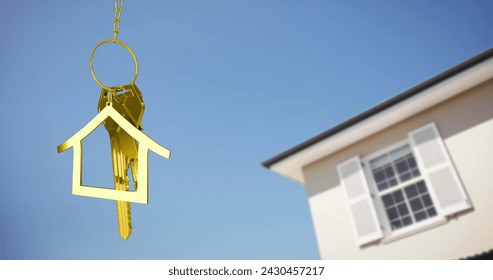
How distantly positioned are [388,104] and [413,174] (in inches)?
59.4

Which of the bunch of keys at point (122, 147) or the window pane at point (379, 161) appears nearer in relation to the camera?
the bunch of keys at point (122, 147)

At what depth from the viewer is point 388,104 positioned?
8.14 meters

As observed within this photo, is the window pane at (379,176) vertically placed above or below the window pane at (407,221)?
above

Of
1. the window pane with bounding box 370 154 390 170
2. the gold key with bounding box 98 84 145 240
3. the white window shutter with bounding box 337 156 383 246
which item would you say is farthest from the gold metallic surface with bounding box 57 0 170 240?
the window pane with bounding box 370 154 390 170

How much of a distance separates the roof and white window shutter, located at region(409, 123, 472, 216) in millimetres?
580

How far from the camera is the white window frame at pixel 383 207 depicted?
725 cm

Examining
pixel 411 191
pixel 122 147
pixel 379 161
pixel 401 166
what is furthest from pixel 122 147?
pixel 379 161

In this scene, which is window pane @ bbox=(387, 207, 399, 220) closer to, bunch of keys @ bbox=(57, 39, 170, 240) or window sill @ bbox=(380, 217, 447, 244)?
window sill @ bbox=(380, 217, 447, 244)

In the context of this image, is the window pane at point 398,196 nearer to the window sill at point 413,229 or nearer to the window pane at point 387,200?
the window pane at point 387,200

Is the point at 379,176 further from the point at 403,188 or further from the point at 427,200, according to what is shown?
the point at 427,200

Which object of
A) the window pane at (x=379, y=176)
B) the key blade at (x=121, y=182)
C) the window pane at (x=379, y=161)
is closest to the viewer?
the key blade at (x=121, y=182)

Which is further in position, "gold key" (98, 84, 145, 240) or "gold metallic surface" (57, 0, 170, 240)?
"gold key" (98, 84, 145, 240)

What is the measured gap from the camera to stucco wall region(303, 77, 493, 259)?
6.86 m

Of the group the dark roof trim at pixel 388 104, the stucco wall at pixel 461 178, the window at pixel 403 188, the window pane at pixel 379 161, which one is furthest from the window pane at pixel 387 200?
the dark roof trim at pixel 388 104
